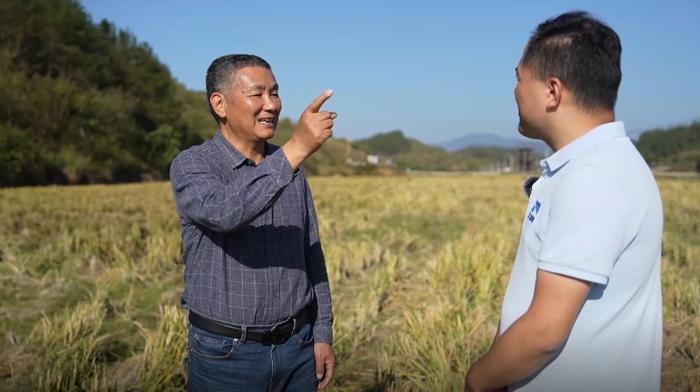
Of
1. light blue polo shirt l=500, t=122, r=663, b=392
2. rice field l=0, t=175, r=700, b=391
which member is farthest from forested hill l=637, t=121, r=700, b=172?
light blue polo shirt l=500, t=122, r=663, b=392

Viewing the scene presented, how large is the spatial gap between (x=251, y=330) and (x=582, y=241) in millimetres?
1202

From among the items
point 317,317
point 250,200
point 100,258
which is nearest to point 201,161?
point 250,200

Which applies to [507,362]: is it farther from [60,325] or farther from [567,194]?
[60,325]

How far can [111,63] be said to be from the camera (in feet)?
123

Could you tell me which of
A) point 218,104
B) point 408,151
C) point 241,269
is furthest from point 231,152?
point 408,151

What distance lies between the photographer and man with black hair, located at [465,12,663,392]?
1.21 metres

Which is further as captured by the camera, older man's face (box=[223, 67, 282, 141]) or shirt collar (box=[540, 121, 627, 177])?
older man's face (box=[223, 67, 282, 141])

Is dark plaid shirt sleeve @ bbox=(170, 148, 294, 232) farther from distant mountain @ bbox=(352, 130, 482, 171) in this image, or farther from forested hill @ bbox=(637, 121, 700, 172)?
distant mountain @ bbox=(352, 130, 482, 171)

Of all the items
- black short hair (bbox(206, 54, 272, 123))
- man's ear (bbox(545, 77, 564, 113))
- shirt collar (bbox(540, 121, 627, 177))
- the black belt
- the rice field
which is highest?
black short hair (bbox(206, 54, 272, 123))

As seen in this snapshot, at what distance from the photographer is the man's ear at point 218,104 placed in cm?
201

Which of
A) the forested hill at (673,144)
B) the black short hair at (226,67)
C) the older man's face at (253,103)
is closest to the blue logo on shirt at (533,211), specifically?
the older man's face at (253,103)

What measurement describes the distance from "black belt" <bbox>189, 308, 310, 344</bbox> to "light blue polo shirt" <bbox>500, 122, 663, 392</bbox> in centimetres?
91

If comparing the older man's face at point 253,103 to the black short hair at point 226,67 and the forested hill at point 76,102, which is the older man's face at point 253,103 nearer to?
the black short hair at point 226,67

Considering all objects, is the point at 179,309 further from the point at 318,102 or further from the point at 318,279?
the point at 318,102
